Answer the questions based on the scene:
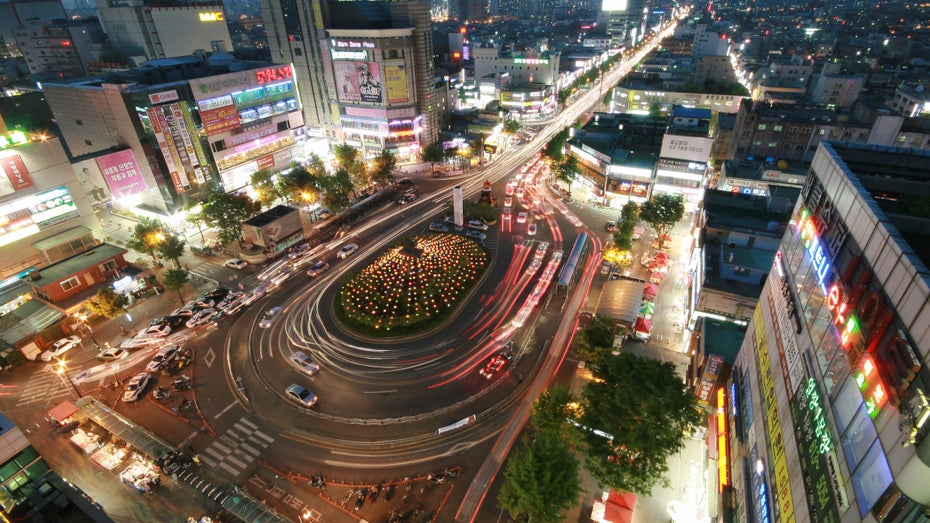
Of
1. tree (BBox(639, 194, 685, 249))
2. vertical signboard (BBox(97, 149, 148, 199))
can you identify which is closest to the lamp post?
vertical signboard (BBox(97, 149, 148, 199))

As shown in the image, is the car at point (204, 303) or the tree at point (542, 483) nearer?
the tree at point (542, 483)

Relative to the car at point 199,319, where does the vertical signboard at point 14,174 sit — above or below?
above

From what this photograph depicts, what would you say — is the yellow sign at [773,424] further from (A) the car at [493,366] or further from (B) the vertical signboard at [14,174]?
(B) the vertical signboard at [14,174]

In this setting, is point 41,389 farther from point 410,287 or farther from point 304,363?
point 410,287

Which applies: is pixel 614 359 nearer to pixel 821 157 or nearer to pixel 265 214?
pixel 821 157

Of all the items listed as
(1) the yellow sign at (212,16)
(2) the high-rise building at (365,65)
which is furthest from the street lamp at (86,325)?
(1) the yellow sign at (212,16)

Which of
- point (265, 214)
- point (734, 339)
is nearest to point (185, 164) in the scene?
point (265, 214)
